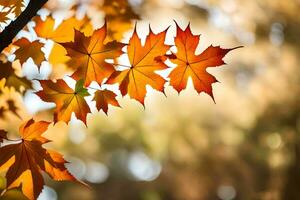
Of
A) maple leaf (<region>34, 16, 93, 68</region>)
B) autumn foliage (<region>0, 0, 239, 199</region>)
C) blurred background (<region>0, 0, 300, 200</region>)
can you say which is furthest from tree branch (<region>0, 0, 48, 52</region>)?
blurred background (<region>0, 0, 300, 200</region>)

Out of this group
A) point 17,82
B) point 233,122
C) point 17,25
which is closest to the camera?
point 17,25

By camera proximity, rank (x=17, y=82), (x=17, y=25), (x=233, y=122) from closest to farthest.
→ (x=17, y=25) → (x=17, y=82) → (x=233, y=122)

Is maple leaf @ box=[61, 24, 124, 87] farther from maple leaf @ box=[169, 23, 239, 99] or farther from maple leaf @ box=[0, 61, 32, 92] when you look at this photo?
maple leaf @ box=[0, 61, 32, 92]

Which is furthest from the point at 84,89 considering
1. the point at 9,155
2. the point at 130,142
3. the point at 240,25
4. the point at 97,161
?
the point at 97,161

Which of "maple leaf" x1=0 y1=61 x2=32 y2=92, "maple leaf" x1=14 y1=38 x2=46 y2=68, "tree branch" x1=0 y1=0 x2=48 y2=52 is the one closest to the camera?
"tree branch" x1=0 y1=0 x2=48 y2=52

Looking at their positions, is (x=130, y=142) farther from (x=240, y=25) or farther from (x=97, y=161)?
(x=240, y=25)

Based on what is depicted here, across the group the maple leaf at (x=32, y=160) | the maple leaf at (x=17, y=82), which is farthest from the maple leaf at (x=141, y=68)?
the maple leaf at (x=17, y=82)

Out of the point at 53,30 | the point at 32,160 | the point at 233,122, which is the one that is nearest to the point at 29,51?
the point at 53,30

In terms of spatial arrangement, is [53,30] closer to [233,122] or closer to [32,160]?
[32,160]
